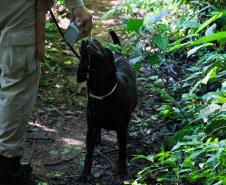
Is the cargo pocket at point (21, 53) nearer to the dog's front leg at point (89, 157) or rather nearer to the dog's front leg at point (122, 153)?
the dog's front leg at point (89, 157)

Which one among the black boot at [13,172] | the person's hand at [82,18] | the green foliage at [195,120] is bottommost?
the black boot at [13,172]

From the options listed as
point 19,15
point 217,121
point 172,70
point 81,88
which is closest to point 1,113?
point 19,15

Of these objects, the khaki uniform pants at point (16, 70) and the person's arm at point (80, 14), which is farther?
the person's arm at point (80, 14)

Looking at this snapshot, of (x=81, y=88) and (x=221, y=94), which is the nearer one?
(x=221, y=94)

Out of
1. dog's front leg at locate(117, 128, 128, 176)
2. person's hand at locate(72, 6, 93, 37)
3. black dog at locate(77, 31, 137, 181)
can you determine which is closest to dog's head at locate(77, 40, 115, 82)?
black dog at locate(77, 31, 137, 181)

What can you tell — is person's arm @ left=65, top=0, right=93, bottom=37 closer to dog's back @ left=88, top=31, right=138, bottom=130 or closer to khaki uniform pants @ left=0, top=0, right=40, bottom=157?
khaki uniform pants @ left=0, top=0, right=40, bottom=157

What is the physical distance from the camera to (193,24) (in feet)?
12.7

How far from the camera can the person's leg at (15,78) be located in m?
3.14

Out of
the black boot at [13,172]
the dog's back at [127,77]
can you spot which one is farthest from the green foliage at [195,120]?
the black boot at [13,172]

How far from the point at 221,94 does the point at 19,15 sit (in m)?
1.44

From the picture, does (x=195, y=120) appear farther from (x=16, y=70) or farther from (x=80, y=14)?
(x=16, y=70)

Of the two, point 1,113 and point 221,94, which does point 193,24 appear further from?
point 1,113

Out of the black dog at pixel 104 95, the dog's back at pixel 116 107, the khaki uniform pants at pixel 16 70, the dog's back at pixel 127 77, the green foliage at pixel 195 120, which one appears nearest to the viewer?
the green foliage at pixel 195 120

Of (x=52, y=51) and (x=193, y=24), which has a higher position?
(x=193, y=24)
